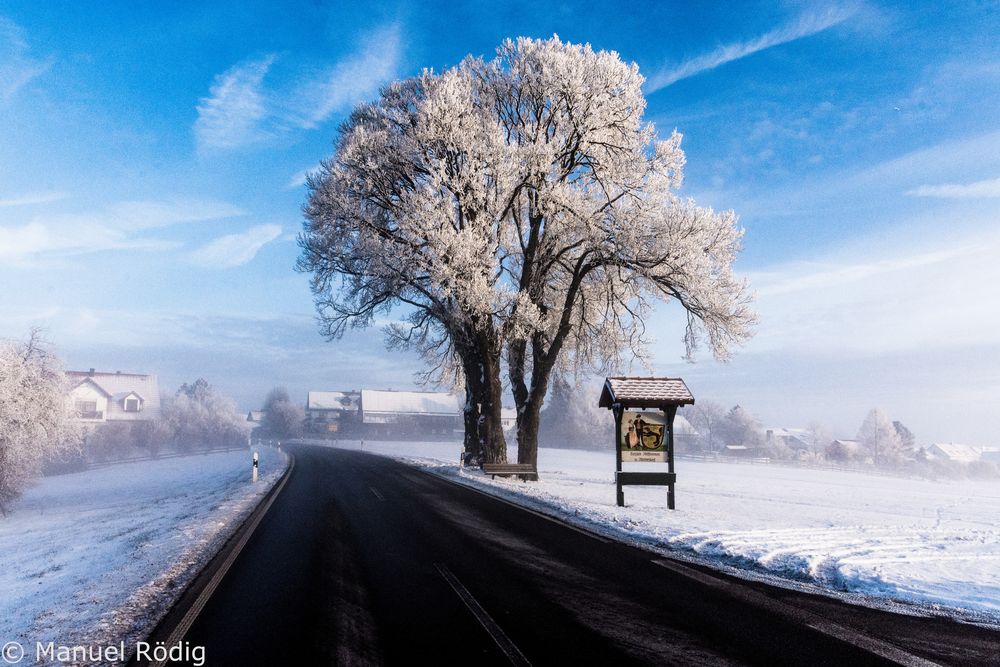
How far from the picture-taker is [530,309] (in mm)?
19703

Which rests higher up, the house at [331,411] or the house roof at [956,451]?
the house at [331,411]

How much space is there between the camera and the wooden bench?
68.7ft

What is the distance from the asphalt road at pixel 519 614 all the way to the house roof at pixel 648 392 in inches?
233

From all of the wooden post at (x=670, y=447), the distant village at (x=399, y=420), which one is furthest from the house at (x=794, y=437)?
the wooden post at (x=670, y=447)

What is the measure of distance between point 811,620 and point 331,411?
103727 millimetres

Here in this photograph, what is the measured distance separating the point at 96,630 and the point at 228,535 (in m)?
4.81

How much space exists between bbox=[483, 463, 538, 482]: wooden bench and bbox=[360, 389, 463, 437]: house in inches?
3024

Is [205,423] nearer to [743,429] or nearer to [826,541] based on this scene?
[743,429]

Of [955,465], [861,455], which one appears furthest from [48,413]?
[955,465]

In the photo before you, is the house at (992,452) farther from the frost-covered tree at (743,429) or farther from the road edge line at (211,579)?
the road edge line at (211,579)

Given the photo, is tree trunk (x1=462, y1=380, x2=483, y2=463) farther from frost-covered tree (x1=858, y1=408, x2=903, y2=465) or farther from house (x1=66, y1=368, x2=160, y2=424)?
frost-covered tree (x1=858, y1=408, x2=903, y2=465)

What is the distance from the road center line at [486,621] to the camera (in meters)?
4.48

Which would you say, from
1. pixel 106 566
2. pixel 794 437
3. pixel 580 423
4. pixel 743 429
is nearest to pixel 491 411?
pixel 106 566

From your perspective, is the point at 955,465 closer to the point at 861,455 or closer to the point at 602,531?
the point at 861,455
